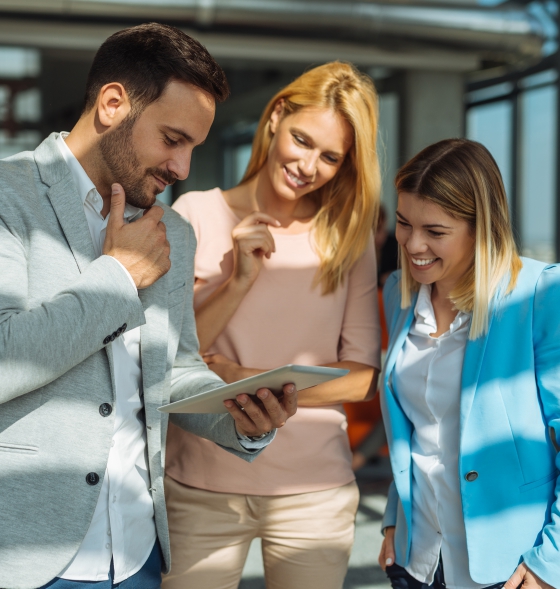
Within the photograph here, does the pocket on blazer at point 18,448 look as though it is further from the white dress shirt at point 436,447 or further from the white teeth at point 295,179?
the white teeth at point 295,179

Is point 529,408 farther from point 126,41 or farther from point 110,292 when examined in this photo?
point 126,41

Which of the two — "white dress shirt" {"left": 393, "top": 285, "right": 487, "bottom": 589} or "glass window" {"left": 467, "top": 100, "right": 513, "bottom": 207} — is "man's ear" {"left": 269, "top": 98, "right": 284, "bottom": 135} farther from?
"glass window" {"left": 467, "top": 100, "right": 513, "bottom": 207}

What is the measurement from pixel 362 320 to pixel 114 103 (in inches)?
41.1

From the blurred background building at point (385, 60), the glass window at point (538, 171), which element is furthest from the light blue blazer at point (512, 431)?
the glass window at point (538, 171)

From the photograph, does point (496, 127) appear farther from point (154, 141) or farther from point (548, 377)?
point (154, 141)

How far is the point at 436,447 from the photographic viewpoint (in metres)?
1.85

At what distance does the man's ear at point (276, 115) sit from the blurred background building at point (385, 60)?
7.39ft

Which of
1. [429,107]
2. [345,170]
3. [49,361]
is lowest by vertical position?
[49,361]

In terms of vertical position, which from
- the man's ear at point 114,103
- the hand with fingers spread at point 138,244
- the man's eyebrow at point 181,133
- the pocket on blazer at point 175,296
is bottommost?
the pocket on blazer at point 175,296

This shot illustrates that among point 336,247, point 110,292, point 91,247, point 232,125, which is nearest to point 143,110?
point 91,247

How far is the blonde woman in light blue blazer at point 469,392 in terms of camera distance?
1726 millimetres

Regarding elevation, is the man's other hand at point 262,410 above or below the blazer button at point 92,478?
above

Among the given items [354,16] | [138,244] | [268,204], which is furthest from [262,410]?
[354,16]

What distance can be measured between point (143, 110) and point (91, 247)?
0.33 meters
